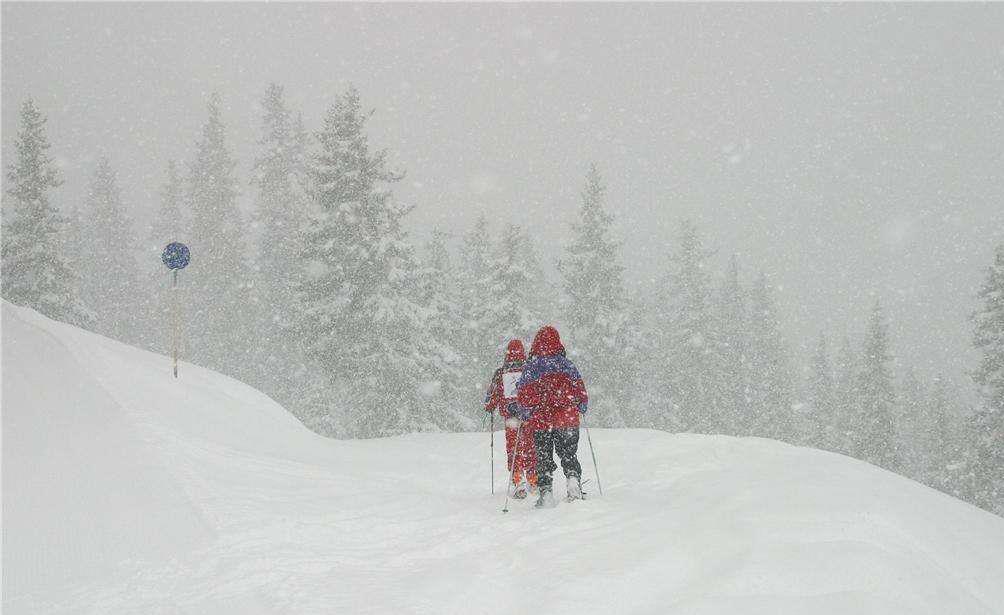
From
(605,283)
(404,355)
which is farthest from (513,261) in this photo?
(404,355)

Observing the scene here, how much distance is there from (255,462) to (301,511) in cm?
238

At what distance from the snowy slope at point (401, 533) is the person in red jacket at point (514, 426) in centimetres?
49

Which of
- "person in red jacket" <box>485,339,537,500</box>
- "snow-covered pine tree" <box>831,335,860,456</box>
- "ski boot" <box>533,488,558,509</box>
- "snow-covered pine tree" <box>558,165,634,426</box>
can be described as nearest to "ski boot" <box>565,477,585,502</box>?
"ski boot" <box>533,488,558,509</box>

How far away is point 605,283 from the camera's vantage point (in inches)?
Result: 1209

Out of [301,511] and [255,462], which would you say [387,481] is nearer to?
[255,462]

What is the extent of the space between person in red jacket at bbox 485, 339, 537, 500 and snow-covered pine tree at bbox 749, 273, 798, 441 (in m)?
32.1

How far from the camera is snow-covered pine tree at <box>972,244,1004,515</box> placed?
21641 millimetres

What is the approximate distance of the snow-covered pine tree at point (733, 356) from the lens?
35938mm

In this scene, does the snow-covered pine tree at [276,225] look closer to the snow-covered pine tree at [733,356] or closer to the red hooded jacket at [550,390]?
the snow-covered pine tree at [733,356]

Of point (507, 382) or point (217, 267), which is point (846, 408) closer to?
point (507, 382)

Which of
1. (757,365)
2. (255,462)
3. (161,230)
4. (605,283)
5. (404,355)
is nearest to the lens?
(255,462)

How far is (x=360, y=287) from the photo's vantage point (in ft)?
74.5

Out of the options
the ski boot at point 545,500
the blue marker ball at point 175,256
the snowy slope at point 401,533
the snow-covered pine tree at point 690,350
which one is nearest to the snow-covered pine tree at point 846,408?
the snow-covered pine tree at point 690,350

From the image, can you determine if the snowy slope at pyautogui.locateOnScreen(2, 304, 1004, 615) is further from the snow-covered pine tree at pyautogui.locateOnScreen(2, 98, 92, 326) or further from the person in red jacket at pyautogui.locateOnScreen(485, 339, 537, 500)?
the snow-covered pine tree at pyautogui.locateOnScreen(2, 98, 92, 326)
